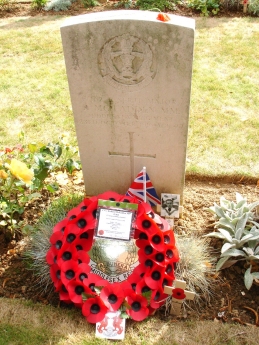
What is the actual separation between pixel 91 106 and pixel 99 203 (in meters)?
0.80

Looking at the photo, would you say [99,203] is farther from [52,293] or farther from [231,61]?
[231,61]

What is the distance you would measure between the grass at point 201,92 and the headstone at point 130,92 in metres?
0.93

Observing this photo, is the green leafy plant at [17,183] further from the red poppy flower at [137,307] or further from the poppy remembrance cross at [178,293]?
the poppy remembrance cross at [178,293]

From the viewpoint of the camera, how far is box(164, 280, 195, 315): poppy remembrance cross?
9.09 feet

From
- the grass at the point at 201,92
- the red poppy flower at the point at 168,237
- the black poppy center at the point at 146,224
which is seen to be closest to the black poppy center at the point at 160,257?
the red poppy flower at the point at 168,237

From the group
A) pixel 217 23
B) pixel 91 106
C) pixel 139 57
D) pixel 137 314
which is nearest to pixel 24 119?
pixel 91 106

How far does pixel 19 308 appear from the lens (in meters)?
3.00

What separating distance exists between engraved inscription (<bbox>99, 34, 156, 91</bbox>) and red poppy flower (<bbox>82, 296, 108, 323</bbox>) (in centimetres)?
161

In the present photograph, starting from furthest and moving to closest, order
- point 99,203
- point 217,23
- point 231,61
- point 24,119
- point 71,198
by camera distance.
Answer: point 217,23 < point 231,61 < point 24,119 < point 71,198 < point 99,203

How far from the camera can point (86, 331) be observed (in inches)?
112

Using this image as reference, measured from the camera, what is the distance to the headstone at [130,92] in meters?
2.91

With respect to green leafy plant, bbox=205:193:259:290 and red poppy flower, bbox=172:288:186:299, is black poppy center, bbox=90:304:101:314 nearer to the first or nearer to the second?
red poppy flower, bbox=172:288:186:299

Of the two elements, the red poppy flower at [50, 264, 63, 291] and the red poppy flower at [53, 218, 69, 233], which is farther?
the red poppy flower at [53, 218, 69, 233]

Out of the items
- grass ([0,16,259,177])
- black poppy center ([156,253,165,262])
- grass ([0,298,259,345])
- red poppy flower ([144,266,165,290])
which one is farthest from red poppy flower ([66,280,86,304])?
grass ([0,16,259,177])
